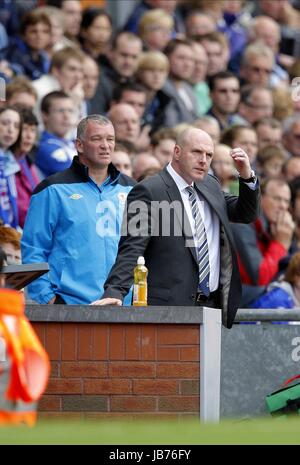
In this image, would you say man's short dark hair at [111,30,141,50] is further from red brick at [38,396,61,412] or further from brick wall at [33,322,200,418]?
red brick at [38,396,61,412]

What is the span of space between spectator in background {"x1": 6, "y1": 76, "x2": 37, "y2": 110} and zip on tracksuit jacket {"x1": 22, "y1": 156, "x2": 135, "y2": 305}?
9.81ft

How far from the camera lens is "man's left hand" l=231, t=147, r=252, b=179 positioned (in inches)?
352

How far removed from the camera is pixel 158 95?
1527 centimetres

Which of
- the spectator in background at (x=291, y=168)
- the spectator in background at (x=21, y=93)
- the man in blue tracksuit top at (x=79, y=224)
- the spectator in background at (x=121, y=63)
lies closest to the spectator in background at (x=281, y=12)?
the spectator in background at (x=121, y=63)

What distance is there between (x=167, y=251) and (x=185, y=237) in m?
0.15

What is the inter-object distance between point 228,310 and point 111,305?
0.96 m

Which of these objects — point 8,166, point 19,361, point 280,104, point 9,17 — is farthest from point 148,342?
point 280,104

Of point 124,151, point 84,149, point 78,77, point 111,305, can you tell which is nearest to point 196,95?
point 78,77

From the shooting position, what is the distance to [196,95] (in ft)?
53.7

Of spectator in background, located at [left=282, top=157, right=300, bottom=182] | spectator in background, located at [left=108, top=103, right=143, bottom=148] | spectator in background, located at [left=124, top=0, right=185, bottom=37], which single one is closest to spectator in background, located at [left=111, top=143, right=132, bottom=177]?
spectator in background, located at [left=108, top=103, right=143, bottom=148]

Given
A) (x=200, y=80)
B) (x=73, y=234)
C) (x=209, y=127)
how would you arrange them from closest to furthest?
(x=73, y=234) → (x=209, y=127) → (x=200, y=80)

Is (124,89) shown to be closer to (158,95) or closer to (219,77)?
(158,95)

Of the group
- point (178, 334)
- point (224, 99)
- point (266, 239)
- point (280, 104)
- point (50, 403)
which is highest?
point (280, 104)

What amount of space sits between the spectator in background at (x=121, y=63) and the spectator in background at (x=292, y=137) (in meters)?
2.09
